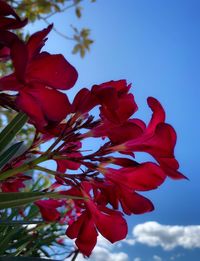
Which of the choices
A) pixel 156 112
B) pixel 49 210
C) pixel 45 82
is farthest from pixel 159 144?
pixel 49 210

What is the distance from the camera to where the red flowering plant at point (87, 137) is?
0.36 m

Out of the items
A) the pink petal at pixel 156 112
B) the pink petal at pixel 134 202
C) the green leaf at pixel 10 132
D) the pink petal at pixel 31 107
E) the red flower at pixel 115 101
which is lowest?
the pink petal at pixel 31 107

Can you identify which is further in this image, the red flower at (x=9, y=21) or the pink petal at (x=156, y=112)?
the pink petal at (x=156, y=112)

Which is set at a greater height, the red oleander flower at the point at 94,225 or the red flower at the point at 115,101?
the red flower at the point at 115,101

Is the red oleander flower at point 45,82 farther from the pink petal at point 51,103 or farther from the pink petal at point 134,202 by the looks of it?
the pink petal at point 134,202

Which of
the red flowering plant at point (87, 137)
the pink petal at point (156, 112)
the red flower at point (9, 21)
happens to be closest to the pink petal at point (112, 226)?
the red flowering plant at point (87, 137)

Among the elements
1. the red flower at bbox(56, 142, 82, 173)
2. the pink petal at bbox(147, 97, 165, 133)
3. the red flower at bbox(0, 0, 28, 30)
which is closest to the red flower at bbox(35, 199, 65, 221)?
the red flower at bbox(56, 142, 82, 173)

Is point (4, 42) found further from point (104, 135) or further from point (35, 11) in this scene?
point (35, 11)

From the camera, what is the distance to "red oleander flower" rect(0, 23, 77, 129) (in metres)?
0.35

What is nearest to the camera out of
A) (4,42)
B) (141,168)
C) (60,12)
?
(4,42)

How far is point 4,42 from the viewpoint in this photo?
34cm

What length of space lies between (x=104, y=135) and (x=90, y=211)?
0.09 meters

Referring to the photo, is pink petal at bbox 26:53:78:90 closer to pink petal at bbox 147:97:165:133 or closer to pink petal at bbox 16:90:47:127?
pink petal at bbox 16:90:47:127

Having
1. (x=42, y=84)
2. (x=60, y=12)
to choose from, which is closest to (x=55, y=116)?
(x=42, y=84)
